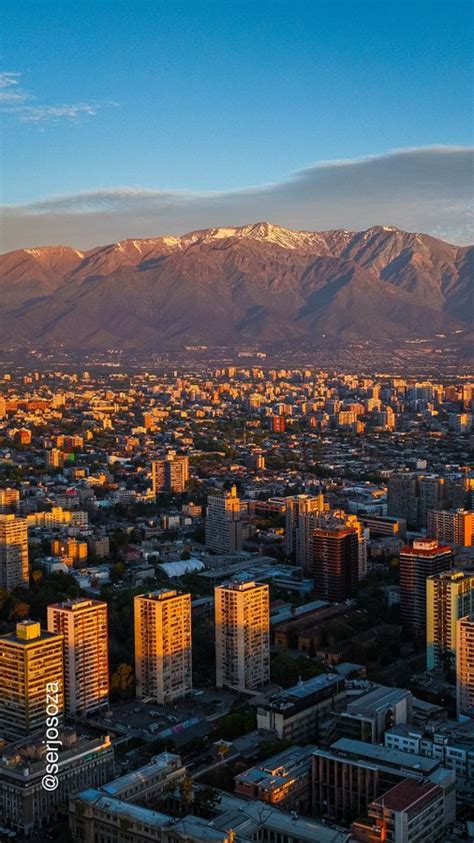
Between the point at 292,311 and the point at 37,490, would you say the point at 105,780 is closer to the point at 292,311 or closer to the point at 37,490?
the point at 37,490

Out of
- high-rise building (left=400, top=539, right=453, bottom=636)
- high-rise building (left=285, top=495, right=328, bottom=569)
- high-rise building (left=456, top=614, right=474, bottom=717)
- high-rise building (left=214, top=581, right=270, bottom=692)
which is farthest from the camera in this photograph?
high-rise building (left=285, top=495, right=328, bottom=569)

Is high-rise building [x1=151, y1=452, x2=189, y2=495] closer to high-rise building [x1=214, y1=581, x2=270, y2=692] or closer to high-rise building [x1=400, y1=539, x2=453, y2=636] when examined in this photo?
high-rise building [x1=400, y1=539, x2=453, y2=636]

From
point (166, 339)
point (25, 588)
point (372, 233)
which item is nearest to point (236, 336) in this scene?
point (166, 339)

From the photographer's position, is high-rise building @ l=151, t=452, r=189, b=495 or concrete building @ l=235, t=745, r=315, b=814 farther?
high-rise building @ l=151, t=452, r=189, b=495

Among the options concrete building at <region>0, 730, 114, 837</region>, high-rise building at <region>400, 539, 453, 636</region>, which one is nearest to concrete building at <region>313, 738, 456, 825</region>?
concrete building at <region>0, 730, 114, 837</region>

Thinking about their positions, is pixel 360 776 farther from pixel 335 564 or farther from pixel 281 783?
pixel 335 564

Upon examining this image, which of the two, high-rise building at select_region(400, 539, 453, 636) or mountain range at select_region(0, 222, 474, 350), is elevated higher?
mountain range at select_region(0, 222, 474, 350)
